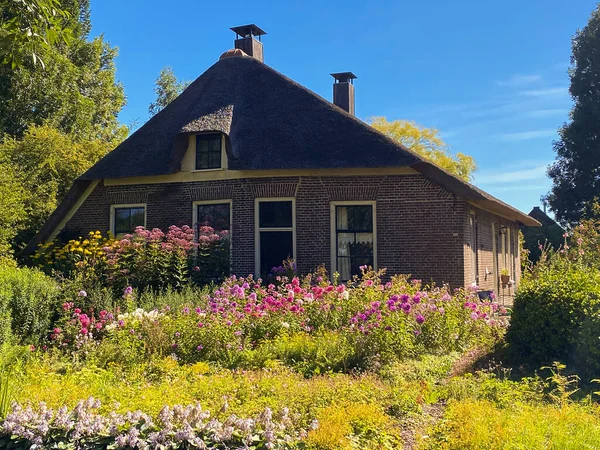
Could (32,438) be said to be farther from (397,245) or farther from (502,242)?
(502,242)

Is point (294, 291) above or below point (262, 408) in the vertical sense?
above

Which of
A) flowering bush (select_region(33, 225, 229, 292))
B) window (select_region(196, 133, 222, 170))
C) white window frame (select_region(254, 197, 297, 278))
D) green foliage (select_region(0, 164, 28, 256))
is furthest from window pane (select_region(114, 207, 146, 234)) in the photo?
white window frame (select_region(254, 197, 297, 278))

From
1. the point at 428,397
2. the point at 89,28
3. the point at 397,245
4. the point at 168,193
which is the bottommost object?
the point at 428,397

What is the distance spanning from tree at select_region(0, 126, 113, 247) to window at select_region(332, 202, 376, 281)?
1080 cm

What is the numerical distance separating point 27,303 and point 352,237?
786cm

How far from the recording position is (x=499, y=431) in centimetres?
410

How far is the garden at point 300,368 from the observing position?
165 inches

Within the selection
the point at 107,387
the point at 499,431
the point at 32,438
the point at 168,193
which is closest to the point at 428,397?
the point at 499,431

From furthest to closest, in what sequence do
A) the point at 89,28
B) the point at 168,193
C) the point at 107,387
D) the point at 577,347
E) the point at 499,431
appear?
1. the point at 89,28
2. the point at 168,193
3. the point at 577,347
4. the point at 107,387
5. the point at 499,431

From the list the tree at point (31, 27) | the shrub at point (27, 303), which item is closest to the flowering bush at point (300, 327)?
the shrub at point (27, 303)

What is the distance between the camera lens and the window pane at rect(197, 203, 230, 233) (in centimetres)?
1455

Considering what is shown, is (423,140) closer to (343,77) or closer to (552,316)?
(343,77)

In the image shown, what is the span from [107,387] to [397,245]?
9.24m

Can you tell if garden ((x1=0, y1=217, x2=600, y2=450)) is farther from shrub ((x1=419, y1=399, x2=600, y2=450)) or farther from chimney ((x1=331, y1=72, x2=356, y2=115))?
chimney ((x1=331, y1=72, x2=356, y2=115))
